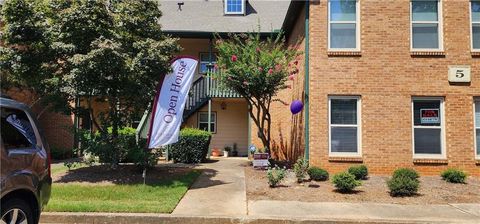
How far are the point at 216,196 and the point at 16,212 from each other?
5.05 m

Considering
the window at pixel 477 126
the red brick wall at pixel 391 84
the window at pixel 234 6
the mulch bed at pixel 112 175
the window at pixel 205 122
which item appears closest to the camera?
the mulch bed at pixel 112 175

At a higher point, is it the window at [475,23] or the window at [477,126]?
the window at [475,23]

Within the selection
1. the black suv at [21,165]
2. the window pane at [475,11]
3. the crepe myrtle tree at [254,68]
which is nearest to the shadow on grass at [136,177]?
the crepe myrtle tree at [254,68]

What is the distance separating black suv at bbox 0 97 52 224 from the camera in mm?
4688

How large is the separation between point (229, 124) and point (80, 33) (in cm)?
1123

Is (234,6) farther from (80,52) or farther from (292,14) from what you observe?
(80,52)

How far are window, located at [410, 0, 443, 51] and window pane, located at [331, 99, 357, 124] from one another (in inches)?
98.7

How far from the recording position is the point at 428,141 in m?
12.5

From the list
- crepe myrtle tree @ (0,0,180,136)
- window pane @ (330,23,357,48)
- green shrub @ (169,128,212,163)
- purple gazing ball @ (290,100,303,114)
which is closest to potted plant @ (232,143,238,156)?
green shrub @ (169,128,212,163)

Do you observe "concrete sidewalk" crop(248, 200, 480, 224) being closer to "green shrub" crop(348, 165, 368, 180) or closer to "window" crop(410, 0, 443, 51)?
"green shrub" crop(348, 165, 368, 180)

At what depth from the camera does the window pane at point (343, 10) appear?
12.9 meters

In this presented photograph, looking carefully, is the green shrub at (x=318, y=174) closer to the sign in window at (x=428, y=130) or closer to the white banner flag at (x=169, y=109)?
the sign in window at (x=428, y=130)

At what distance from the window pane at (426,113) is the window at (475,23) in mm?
2057

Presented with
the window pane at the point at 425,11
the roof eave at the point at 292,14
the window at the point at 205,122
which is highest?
the roof eave at the point at 292,14
